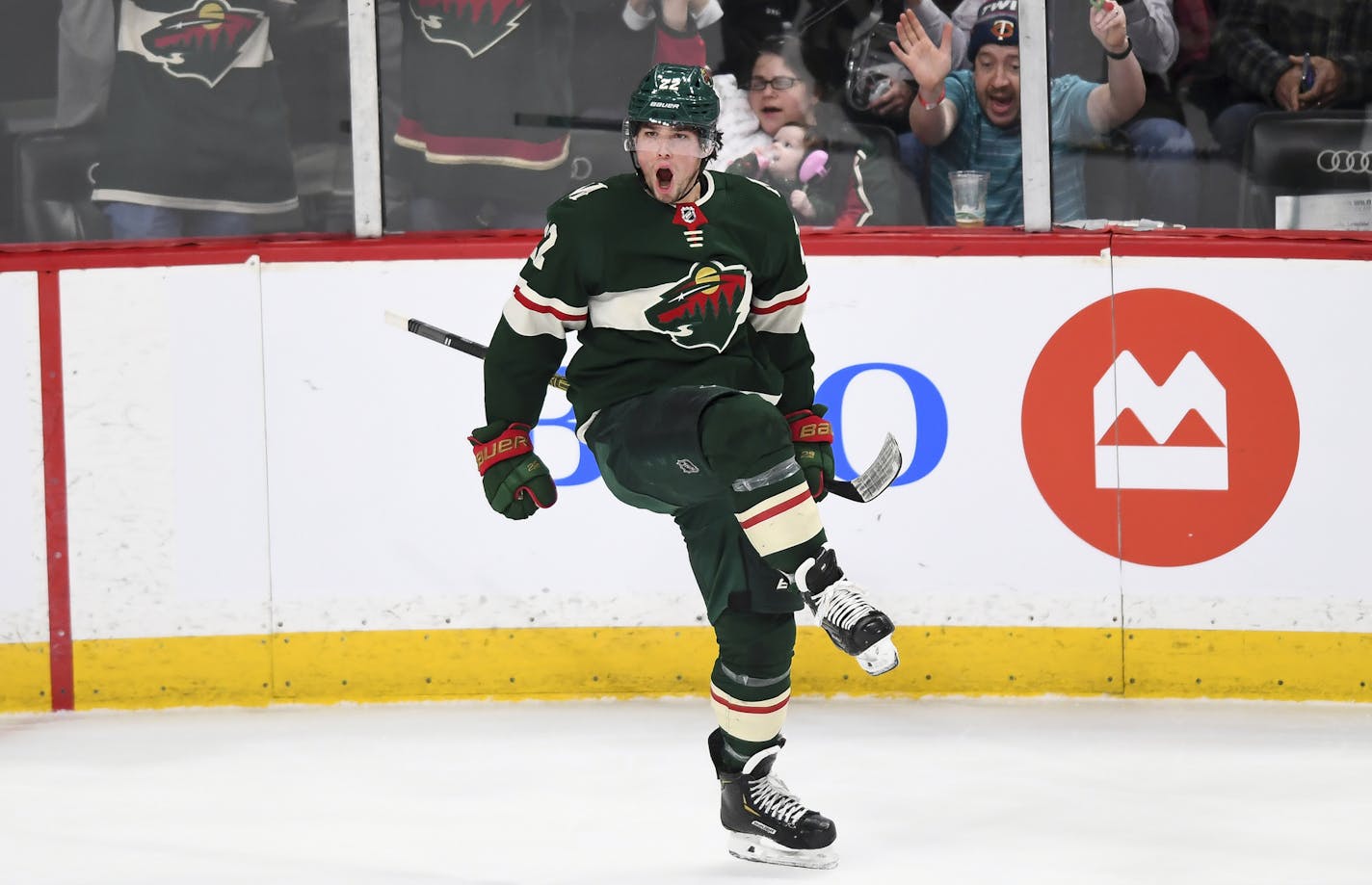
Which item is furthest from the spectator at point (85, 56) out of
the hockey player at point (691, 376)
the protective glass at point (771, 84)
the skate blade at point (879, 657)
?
the skate blade at point (879, 657)

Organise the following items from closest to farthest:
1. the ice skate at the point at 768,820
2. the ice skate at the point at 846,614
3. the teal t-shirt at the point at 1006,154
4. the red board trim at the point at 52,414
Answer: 1. the ice skate at the point at 846,614
2. the ice skate at the point at 768,820
3. the red board trim at the point at 52,414
4. the teal t-shirt at the point at 1006,154

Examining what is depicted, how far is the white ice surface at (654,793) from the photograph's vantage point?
2762 mm

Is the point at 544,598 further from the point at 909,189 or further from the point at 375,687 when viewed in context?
the point at 909,189

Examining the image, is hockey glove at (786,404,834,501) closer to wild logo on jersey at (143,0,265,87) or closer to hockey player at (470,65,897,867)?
hockey player at (470,65,897,867)

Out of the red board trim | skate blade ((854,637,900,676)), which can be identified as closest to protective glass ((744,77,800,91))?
the red board trim

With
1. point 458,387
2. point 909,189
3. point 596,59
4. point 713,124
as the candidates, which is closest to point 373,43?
point 596,59

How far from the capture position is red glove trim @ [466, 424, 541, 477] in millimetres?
2660

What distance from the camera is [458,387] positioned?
4.02m

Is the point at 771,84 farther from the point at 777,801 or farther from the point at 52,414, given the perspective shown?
the point at 777,801

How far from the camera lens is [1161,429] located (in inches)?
154

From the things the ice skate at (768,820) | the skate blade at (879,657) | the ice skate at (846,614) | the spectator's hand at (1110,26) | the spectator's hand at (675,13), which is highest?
the spectator's hand at (675,13)

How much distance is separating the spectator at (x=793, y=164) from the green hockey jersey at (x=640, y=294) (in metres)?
1.52

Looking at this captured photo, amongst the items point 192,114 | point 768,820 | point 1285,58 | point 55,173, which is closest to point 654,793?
point 768,820

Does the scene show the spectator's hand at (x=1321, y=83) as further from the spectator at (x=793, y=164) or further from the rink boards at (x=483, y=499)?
the spectator at (x=793, y=164)
